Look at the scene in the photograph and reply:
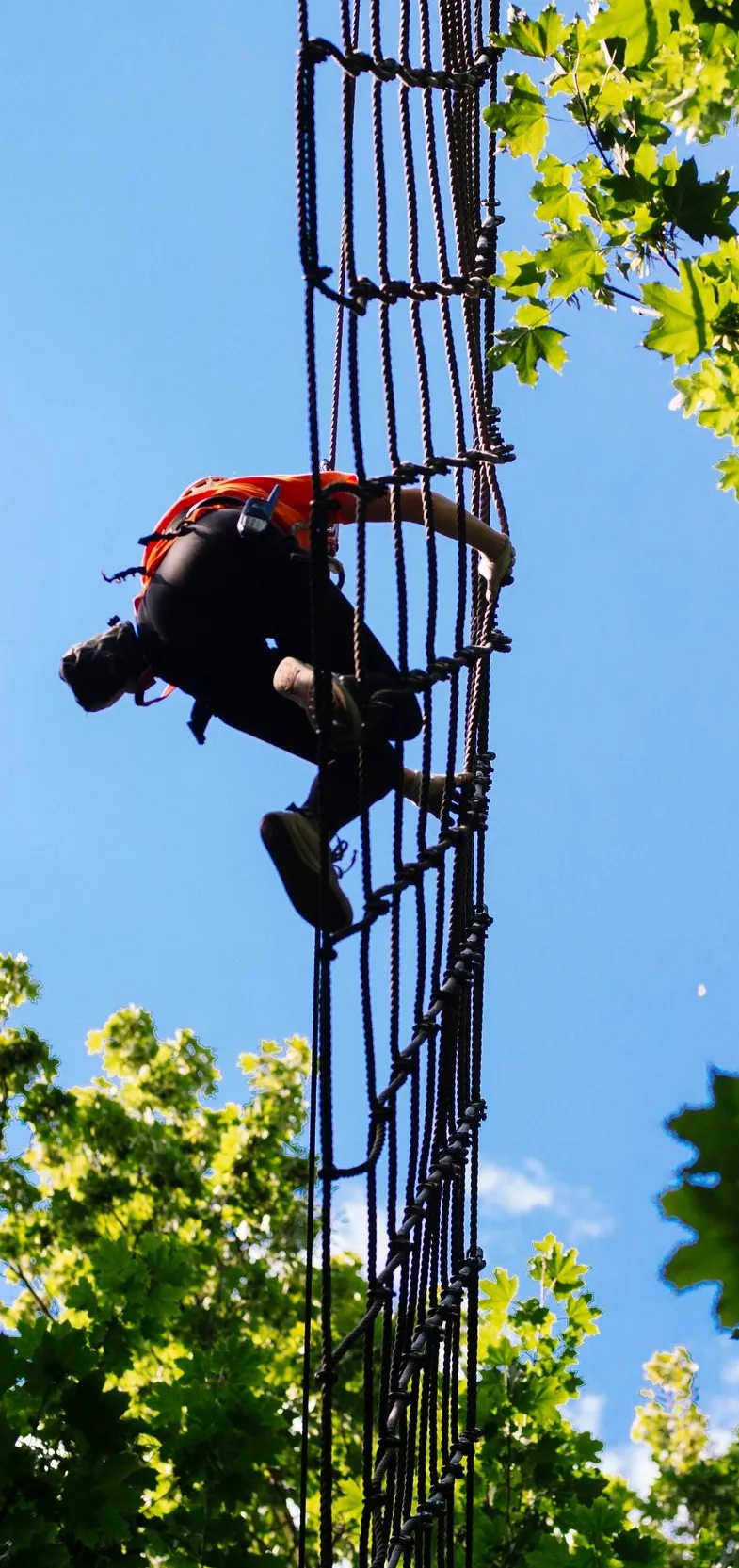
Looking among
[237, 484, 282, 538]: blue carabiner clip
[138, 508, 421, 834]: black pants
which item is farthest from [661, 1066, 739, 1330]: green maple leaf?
[237, 484, 282, 538]: blue carabiner clip

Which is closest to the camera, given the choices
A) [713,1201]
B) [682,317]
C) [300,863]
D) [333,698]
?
[713,1201]

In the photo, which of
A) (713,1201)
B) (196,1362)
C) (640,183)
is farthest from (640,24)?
(196,1362)

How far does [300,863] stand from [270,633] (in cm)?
59

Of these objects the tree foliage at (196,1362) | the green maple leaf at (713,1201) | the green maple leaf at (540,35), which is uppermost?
the green maple leaf at (540,35)

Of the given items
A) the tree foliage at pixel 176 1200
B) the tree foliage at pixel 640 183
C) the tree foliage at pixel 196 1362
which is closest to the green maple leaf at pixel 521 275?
the tree foliage at pixel 640 183

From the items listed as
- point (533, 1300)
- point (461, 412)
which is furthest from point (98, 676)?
point (533, 1300)

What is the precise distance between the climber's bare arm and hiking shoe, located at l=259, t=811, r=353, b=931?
70cm

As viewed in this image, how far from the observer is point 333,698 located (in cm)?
320

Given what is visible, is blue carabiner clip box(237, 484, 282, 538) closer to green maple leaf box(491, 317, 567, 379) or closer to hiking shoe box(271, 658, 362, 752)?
hiking shoe box(271, 658, 362, 752)

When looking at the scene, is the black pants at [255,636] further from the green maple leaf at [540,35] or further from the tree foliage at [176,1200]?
the tree foliage at [176,1200]

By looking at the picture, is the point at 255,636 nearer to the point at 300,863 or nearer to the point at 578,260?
the point at 300,863

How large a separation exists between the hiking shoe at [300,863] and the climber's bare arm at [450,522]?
702mm

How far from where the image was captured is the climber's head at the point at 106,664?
13.0 feet

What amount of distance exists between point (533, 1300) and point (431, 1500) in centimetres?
336
